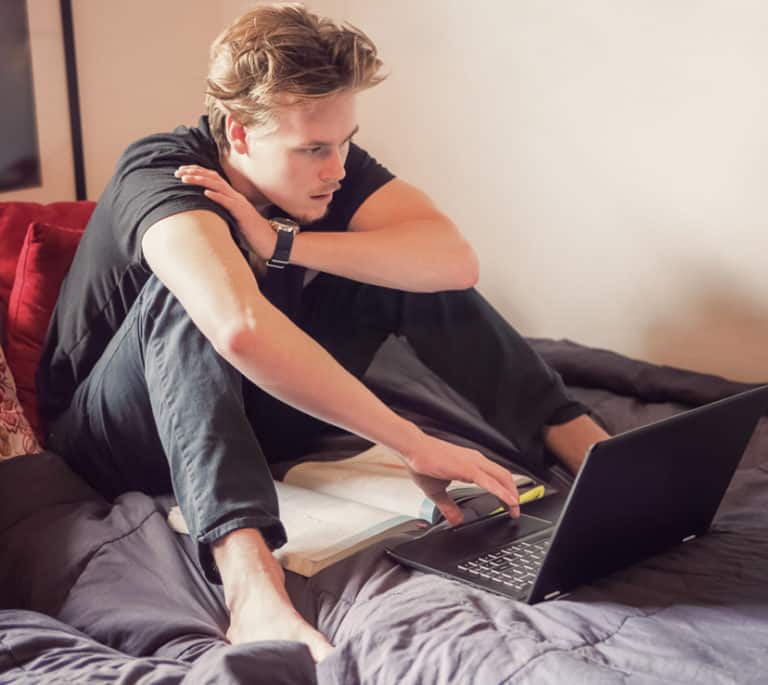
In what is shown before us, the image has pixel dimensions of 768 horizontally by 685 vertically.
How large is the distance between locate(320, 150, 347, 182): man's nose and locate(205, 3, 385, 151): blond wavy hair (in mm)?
90

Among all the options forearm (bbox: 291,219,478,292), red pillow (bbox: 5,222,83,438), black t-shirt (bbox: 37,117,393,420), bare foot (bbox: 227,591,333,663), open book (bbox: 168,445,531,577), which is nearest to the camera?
bare foot (bbox: 227,591,333,663)

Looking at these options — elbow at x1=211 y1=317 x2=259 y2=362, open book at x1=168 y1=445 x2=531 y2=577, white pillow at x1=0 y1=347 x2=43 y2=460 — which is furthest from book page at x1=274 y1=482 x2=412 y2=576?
white pillow at x1=0 y1=347 x2=43 y2=460

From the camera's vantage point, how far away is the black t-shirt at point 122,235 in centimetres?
146

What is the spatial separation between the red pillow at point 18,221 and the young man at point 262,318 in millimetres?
154

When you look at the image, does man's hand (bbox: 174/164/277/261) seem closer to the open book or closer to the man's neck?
the man's neck

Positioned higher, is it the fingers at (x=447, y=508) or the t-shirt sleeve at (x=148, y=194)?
the t-shirt sleeve at (x=148, y=194)

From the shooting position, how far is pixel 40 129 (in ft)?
7.29

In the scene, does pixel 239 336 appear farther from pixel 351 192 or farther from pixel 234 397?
pixel 351 192

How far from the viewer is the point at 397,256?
5.33 feet

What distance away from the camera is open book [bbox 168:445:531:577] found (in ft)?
4.43

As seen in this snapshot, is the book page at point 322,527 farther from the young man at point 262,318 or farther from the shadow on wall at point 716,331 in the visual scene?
the shadow on wall at point 716,331

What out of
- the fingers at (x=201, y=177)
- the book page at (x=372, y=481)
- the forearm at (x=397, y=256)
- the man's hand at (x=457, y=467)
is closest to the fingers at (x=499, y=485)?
the man's hand at (x=457, y=467)

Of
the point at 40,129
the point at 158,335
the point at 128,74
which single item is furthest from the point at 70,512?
the point at 128,74

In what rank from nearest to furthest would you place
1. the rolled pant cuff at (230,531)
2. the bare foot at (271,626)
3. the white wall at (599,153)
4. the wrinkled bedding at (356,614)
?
the wrinkled bedding at (356,614), the bare foot at (271,626), the rolled pant cuff at (230,531), the white wall at (599,153)
